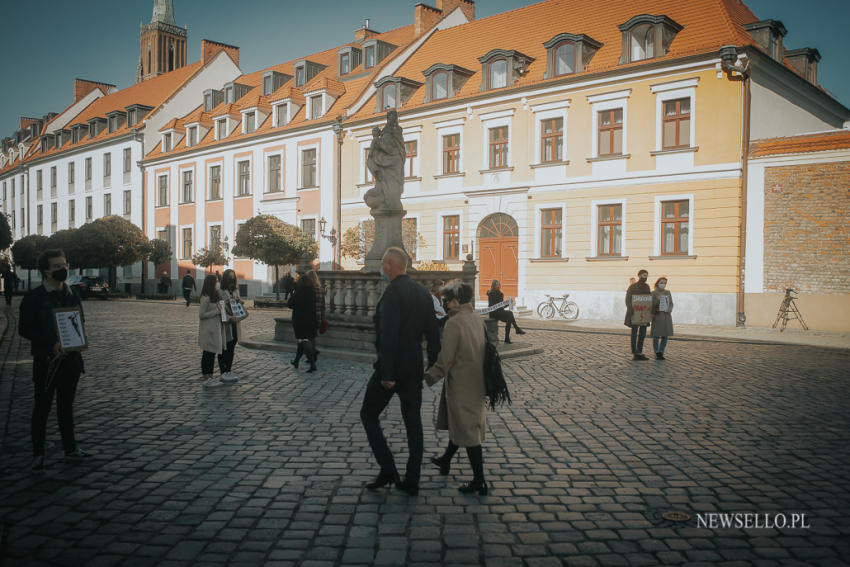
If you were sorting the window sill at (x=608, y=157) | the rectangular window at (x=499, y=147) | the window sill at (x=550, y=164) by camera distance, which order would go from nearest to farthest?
1. the window sill at (x=608, y=157)
2. the window sill at (x=550, y=164)
3. the rectangular window at (x=499, y=147)

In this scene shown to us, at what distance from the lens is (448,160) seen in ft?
96.8

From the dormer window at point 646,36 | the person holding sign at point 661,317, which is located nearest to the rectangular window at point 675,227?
the dormer window at point 646,36

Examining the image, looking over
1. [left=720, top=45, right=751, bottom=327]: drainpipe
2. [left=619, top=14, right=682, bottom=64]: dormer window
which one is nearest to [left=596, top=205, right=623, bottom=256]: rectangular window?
[left=720, top=45, right=751, bottom=327]: drainpipe

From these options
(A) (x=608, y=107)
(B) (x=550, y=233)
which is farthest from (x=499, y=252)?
(A) (x=608, y=107)

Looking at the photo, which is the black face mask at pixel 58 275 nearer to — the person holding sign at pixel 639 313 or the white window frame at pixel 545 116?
the person holding sign at pixel 639 313

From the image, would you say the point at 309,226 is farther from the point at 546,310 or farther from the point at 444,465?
the point at 444,465

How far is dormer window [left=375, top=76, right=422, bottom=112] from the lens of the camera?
104ft

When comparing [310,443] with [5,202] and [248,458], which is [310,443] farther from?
[5,202]

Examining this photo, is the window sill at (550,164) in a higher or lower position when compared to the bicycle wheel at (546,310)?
higher

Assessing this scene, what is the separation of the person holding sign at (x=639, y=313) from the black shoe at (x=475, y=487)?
850 cm

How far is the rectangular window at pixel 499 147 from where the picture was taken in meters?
27.6

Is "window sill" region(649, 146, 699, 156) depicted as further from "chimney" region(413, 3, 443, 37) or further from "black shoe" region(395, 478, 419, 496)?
"black shoe" region(395, 478, 419, 496)

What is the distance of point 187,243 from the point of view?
144 ft

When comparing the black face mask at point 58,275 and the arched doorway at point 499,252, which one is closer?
the black face mask at point 58,275
